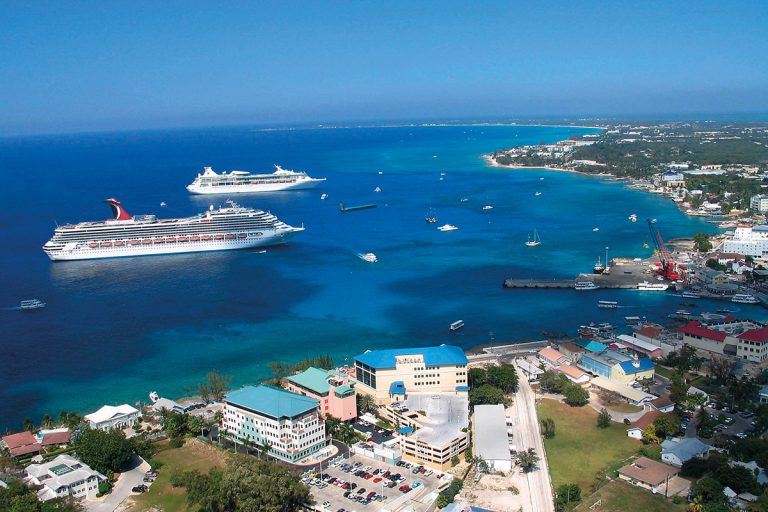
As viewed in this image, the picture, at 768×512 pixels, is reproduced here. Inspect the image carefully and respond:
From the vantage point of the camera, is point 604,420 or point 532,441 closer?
point 532,441

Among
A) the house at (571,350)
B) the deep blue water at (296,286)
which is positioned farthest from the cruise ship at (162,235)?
the house at (571,350)

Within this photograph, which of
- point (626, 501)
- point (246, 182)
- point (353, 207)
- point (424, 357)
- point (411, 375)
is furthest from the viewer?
point (246, 182)

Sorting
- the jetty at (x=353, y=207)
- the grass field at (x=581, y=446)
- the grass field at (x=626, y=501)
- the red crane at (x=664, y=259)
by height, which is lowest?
the grass field at (x=581, y=446)

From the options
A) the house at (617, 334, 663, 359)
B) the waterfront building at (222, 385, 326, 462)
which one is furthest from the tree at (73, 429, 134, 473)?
the house at (617, 334, 663, 359)

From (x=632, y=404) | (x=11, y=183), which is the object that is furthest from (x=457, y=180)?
(x=632, y=404)

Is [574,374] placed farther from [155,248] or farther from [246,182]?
[246,182]

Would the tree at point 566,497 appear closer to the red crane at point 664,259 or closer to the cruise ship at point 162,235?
the red crane at point 664,259

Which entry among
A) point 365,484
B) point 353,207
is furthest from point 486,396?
point 353,207
